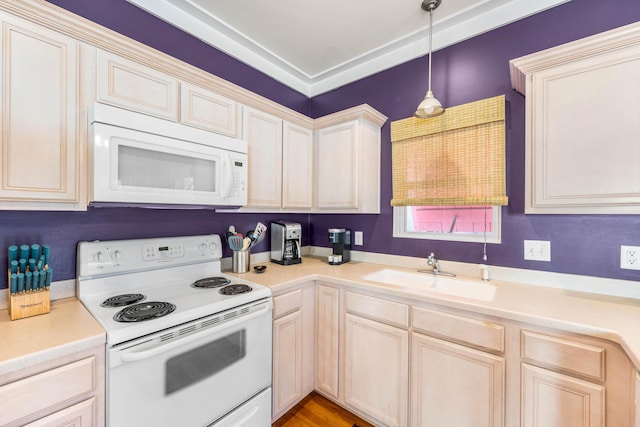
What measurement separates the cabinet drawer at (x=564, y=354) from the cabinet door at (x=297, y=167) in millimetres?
1683

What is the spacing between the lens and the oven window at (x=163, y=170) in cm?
128

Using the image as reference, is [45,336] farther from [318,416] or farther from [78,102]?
[318,416]

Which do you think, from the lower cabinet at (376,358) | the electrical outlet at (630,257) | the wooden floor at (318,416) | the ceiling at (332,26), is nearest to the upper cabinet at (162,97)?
the ceiling at (332,26)

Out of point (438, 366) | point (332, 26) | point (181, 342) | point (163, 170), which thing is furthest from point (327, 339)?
point (332, 26)

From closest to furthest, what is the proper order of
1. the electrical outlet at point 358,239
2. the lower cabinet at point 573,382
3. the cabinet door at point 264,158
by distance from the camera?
the lower cabinet at point 573,382 < the cabinet door at point 264,158 < the electrical outlet at point 358,239

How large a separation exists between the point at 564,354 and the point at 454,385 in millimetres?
520

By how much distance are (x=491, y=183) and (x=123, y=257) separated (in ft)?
7.58

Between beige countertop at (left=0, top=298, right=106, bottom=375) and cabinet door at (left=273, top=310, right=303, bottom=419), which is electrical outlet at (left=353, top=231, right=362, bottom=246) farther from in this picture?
beige countertop at (left=0, top=298, right=106, bottom=375)

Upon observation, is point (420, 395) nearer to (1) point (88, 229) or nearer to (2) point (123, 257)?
(2) point (123, 257)

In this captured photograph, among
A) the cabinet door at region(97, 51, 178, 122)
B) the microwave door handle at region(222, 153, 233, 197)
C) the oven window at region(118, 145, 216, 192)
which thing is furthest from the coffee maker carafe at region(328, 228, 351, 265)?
the cabinet door at region(97, 51, 178, 122)

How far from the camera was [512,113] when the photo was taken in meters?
1.75

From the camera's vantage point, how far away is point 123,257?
1507 millimetres

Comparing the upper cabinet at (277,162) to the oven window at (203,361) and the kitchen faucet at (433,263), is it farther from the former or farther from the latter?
the kitchen faucet at (433,263)

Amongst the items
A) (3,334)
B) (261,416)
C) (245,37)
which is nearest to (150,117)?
(3,334)
